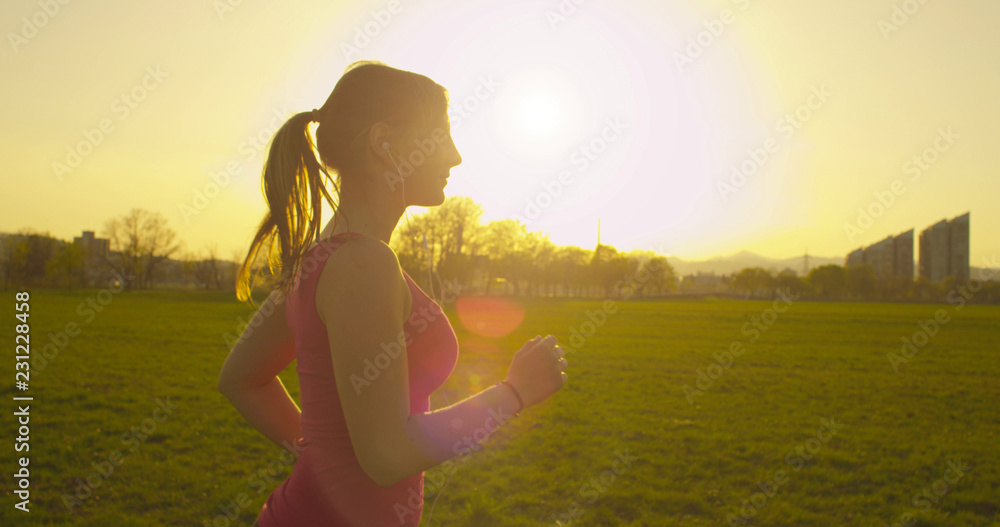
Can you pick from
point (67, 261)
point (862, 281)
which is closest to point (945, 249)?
point (862, 281)

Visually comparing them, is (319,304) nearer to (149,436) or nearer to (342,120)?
(342,120)

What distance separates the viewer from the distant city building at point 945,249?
452ft

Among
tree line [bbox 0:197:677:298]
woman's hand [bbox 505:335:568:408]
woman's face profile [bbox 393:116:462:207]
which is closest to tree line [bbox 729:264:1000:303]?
tree line [bbox 0:197:677:298]

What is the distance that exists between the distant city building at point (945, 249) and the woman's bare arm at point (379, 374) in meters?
170

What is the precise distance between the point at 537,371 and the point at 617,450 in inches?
267

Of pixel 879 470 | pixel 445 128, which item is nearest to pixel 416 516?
pixel 445 128

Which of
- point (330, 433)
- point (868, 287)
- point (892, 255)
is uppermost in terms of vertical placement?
point (892, 255)

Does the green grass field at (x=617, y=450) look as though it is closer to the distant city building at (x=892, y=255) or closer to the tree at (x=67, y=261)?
the tree at (x=67, y=261)

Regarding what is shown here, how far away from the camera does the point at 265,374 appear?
173 cm

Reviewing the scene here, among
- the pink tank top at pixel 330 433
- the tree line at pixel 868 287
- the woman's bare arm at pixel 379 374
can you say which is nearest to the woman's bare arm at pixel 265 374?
the pink tank top at pixel 330 433

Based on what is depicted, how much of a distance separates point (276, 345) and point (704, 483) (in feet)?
20.1

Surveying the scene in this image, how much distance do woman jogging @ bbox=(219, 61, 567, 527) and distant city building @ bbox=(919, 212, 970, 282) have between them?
170002mm

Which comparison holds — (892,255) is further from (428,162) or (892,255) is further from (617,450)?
(428,162)

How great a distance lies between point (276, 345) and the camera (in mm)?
1667
